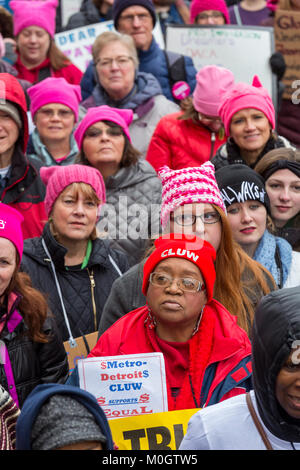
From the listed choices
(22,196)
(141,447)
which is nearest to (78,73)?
(22,196)

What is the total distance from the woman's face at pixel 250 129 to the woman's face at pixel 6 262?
7.90 feet

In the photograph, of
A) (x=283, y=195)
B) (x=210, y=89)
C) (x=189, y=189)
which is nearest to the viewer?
(x=189, y=189)

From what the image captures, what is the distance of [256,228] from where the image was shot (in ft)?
17.5

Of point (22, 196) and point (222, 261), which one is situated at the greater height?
point (22, 196)

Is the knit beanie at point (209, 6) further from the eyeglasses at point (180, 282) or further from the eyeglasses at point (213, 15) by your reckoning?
the eyeglasses at point (180, 282)


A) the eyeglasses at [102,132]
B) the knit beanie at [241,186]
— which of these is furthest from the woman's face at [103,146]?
the knit beanie at [241,186]

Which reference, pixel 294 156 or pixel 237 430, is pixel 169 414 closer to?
pixel 237 430

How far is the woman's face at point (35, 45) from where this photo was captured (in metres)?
8.42

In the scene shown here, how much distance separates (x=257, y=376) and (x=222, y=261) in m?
1.63

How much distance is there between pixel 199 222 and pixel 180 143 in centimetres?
254

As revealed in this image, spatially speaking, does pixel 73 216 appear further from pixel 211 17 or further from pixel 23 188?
pixel 211 17

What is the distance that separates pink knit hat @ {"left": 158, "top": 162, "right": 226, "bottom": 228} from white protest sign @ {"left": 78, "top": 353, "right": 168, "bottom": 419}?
1290 millimetres

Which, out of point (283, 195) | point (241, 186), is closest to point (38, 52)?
point (283, 195)

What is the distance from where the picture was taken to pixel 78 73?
340 inches
